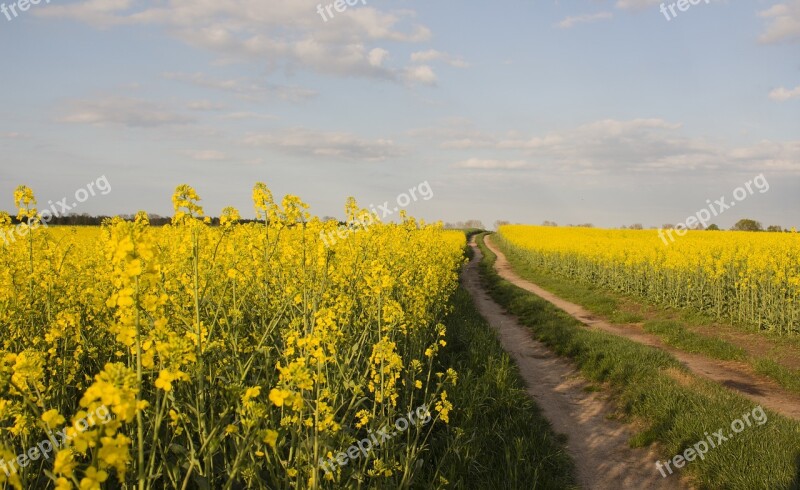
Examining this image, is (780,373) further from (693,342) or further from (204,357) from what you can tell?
(204,357)


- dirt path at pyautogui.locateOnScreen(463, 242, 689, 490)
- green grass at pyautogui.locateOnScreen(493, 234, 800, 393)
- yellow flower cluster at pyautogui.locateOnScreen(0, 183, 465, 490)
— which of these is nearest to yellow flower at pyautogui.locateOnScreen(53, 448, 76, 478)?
yellow flower cluster at pyautogui.locateOnScreen(0, 183, 465, 490)

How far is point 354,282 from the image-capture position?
7059 millimetres

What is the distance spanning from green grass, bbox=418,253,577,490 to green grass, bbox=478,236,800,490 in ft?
4.02

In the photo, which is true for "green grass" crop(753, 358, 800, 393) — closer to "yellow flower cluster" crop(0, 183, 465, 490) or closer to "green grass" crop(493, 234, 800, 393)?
"green grass" crop(493, 234, 800, 393)

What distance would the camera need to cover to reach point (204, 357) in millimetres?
4285

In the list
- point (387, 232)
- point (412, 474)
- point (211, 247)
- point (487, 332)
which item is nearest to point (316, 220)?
point (211, 247)

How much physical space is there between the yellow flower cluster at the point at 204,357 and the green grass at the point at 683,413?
2.87m

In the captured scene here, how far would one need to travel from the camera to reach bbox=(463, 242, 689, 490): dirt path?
5.83 metres

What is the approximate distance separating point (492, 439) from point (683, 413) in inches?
105

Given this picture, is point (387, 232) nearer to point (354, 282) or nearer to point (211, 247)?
point (354, 282)

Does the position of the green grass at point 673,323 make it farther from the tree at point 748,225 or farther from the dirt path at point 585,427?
the tree at point 748,225

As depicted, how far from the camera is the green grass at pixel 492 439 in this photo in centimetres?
533

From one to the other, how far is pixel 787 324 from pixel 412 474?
12.5 meters

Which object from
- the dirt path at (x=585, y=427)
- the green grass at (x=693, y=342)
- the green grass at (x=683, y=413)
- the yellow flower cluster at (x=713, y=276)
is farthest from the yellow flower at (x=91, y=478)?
the yellow flower cluster at (x=713, y=276)
